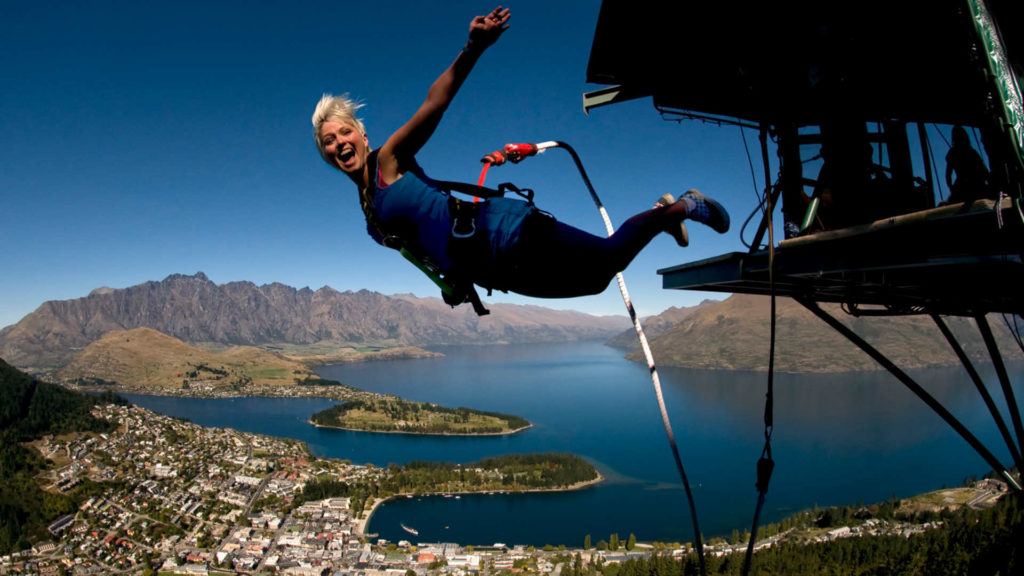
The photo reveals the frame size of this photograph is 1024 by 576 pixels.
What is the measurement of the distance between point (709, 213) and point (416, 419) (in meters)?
75.3

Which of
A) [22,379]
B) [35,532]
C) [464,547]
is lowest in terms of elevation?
[464,547]

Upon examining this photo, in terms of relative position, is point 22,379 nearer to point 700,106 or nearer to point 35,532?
point 35,532

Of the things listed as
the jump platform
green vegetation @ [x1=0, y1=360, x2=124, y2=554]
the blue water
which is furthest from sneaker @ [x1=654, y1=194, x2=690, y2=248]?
green vegetation @ [x1=0, y1=360, x2=124, y2=554]

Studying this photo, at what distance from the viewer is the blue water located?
3988 centimetres

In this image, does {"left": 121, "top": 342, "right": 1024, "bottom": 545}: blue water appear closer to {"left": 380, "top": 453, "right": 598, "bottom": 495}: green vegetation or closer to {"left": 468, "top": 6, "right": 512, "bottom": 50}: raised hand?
{"left": 380, "top": 453, "right": 598, "bottom": 495}: green vegetation

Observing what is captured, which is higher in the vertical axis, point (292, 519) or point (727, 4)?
point (727, 4)

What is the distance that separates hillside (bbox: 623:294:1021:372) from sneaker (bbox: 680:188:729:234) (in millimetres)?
112449

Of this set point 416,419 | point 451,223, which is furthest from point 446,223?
point 416,419

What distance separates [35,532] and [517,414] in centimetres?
5280

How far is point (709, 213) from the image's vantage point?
6.71 feet

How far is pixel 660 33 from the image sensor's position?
310 centimetres

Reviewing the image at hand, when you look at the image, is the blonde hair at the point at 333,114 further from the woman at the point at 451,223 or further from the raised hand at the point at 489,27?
the raised hand at the point at 489,27

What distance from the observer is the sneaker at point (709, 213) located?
2.02 meters

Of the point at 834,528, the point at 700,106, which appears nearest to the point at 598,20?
the point at 700,106
